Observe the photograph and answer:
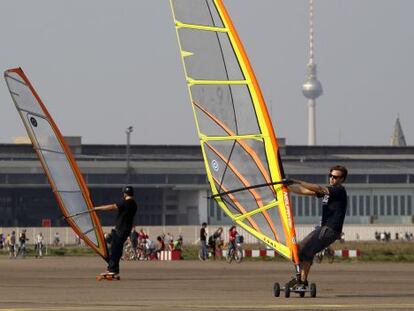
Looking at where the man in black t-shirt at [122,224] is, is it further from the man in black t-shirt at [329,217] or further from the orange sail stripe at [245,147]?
the man in black t-shirt at [329,217]

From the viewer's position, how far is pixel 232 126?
20.2 metres

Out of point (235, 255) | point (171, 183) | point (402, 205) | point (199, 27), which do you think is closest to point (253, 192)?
point (199, 27)

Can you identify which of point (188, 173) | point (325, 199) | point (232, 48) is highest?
point (188, 173)

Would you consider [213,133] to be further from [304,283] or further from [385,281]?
[385,281]

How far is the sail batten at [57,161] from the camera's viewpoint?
28.9 metres

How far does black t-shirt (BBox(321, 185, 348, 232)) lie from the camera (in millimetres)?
18516

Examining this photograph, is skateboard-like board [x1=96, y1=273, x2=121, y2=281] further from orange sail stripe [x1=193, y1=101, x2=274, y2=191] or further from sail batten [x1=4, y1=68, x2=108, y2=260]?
orange sail stripe [x1=193, y1=101, x2=274, y2=191]

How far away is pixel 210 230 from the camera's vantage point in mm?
104250

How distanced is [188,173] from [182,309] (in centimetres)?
11630

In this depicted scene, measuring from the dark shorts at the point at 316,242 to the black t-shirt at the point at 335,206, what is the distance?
8 cm

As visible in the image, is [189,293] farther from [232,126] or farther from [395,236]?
[395,236]

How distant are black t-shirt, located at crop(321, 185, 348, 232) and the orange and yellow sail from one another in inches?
28.3

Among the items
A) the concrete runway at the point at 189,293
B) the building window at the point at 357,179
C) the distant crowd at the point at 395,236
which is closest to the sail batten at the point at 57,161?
the concrete runway at the point at 189,293

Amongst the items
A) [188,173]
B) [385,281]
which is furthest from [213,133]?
[188,173]
